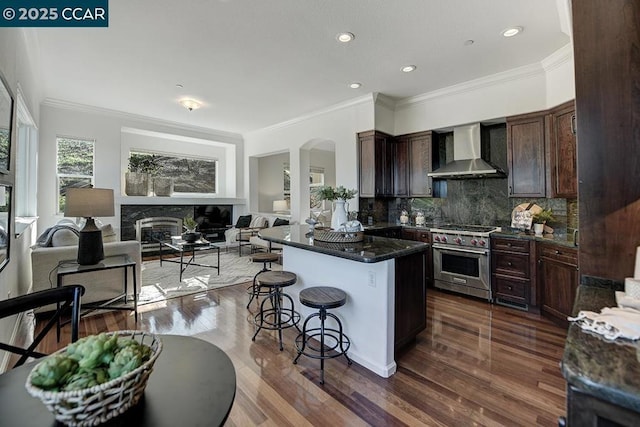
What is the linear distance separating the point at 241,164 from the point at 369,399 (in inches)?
274

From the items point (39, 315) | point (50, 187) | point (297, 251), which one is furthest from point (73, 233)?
point (297, 251)

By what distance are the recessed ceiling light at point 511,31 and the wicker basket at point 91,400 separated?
3.96 m

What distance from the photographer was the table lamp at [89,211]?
293cm

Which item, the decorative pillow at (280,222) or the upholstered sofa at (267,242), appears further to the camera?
the decorative pillow at (280,222)

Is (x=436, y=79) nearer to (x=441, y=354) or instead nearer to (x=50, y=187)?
(x=441, y=354)

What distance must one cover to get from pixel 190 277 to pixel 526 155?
5203 mm

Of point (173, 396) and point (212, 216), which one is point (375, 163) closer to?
point (173, 396)

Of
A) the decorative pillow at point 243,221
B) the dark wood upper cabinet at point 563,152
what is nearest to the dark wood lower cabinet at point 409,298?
the dark wood upper cabinet at point 563,152

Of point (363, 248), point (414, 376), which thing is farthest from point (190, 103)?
point (414, 376)

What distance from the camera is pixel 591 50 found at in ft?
4.44

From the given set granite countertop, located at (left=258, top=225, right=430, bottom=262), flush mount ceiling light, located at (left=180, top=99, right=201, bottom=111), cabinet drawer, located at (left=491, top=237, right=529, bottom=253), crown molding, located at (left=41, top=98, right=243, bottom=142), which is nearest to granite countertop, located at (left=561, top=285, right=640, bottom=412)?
granite countertop, located at (left=258, top=225, right=430, bottom=262)

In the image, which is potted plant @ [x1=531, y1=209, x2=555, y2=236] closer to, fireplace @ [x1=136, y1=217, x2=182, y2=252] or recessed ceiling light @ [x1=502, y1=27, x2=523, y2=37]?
recessed ceiling light @ [x1=502, y1=27, x2=523, y2=37]

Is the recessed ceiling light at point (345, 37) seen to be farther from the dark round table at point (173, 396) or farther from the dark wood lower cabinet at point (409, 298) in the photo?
the dark round table at point (173, 396)

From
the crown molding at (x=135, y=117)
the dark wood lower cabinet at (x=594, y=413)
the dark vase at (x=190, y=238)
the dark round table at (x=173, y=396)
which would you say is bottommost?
the dark round table at (x=173, y=396)
